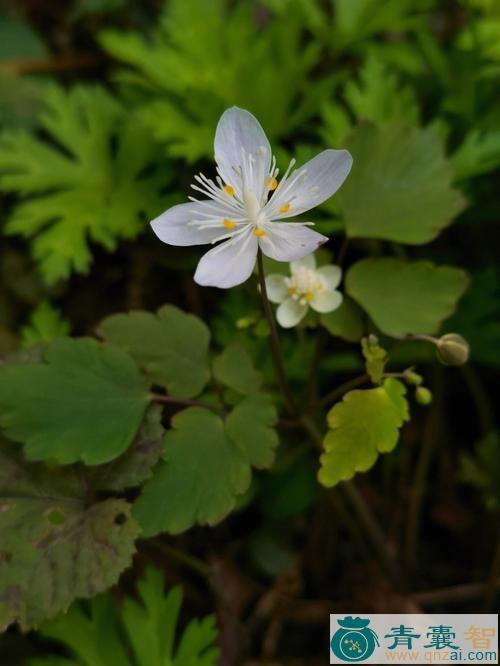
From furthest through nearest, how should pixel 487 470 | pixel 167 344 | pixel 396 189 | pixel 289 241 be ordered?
pixel 487 470, pixel 396 189, pixel 167 344, pixel 289 241

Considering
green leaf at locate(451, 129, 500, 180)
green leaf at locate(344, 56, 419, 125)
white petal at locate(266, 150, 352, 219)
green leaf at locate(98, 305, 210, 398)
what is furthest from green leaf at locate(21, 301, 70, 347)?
green leaf at locate(451, 129, 500, 180)

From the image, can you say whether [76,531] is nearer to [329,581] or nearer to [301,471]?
[301,471]

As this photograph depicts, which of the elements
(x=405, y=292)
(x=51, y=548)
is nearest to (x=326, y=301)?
(x=405, y=292)

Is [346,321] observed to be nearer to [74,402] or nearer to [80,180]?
[74,402]

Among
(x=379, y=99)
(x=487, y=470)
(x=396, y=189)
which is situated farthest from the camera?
(x=379, y=99)

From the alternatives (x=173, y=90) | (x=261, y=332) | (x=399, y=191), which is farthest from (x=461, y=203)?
(x=173, y=90)

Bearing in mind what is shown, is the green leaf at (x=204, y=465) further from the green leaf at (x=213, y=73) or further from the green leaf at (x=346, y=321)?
the green leaf at (x=213, y=73)
